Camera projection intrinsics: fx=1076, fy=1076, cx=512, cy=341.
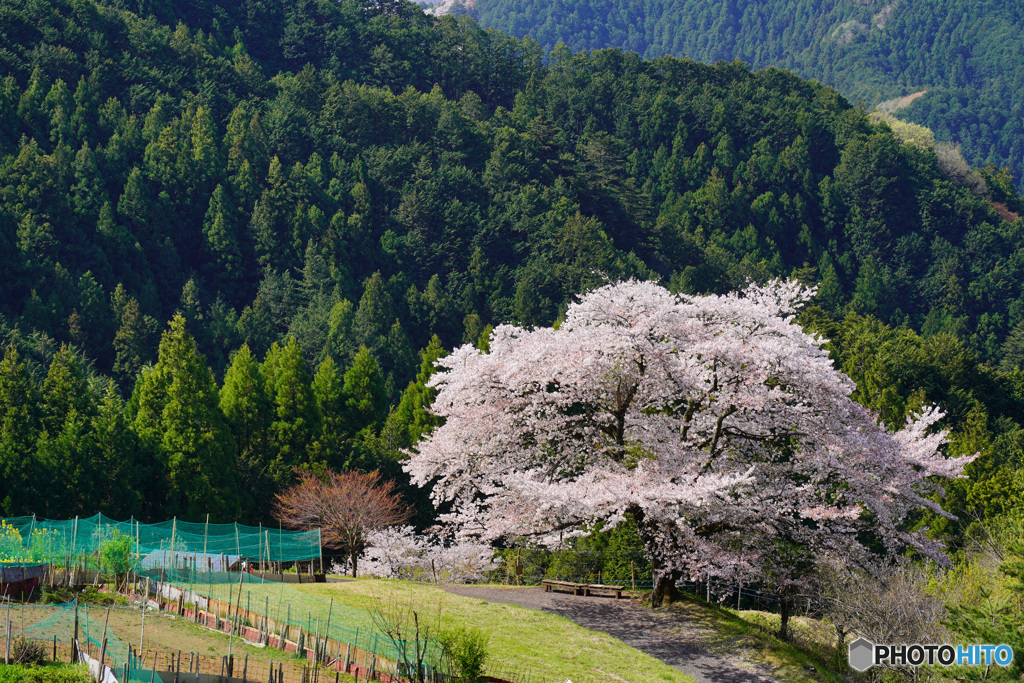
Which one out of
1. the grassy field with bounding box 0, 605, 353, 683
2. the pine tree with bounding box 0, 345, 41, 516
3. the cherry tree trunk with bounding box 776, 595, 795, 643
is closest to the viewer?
the grassy field with bounding box 0, 605, 353, 683

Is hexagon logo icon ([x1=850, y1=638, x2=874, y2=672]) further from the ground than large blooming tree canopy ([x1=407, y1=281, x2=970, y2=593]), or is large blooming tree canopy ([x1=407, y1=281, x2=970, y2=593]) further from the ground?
large blooming tree canopy ([x1=407, y1=281, x2=970, y2=593])

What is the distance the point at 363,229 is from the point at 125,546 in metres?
76.1

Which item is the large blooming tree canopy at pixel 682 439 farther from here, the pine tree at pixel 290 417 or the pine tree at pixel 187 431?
the pine tree at pixel 290 417

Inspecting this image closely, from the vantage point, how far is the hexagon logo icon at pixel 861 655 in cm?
1734

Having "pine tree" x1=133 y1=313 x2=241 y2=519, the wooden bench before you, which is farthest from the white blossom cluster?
"pine tree" x1=133 y1=313 x2=241 y2=519

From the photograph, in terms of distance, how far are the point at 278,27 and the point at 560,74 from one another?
36403 mm

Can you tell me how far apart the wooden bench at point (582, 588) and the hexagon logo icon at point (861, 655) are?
22.6ft

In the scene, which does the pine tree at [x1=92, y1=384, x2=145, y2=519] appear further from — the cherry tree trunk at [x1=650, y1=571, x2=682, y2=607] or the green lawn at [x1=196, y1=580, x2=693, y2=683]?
the cherry tree trunk at [x1=650, y1=571, x2=682, y2=607]

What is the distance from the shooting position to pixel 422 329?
280 ft

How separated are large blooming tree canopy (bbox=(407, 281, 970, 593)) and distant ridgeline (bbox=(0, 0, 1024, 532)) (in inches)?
566

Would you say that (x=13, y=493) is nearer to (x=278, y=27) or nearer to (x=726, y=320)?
(x=726, y=320)

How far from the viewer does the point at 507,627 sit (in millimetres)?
19875

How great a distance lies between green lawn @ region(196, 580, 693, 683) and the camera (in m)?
17.2

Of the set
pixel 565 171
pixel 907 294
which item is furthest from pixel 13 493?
pixel 907 294
